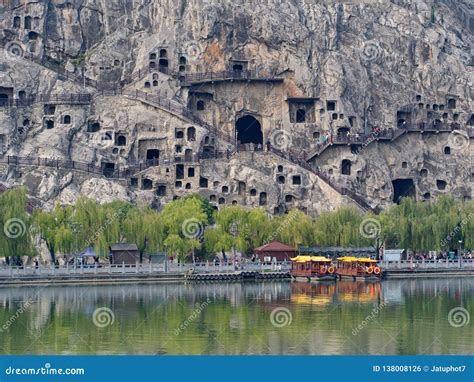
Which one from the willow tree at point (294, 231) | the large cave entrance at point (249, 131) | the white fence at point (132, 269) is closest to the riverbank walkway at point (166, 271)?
the white fence at point (132, 269)

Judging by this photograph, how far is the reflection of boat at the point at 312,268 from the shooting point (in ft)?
263

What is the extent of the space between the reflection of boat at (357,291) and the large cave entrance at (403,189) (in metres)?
26.6

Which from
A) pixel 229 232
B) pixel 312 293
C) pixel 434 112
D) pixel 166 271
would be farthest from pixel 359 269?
pixel 434 112

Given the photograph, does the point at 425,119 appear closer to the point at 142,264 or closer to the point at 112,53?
the point at 112,53

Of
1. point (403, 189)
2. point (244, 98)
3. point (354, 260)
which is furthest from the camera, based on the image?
point (403, 189)

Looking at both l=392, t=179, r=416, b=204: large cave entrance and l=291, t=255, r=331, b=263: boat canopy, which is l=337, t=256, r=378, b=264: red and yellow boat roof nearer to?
l=291, t=255, r=331, b=263: boat canopy

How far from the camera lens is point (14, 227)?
78000 millimetres

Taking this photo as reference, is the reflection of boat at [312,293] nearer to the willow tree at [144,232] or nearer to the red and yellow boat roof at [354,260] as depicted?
the red and yellow boat roof at [354,260]

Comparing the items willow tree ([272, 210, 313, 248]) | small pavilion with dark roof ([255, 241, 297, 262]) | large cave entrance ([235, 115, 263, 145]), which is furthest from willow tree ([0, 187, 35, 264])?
large cave entrance ([235, 115, 263, 145])

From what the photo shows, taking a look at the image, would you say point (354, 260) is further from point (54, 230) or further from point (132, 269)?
point (54, 230)

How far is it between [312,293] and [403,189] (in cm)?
3842

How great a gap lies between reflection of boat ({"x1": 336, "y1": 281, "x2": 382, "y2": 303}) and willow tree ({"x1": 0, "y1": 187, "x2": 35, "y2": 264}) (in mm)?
21436

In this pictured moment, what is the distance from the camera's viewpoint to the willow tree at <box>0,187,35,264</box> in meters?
77.7

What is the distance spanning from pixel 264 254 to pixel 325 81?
77.8 ft
